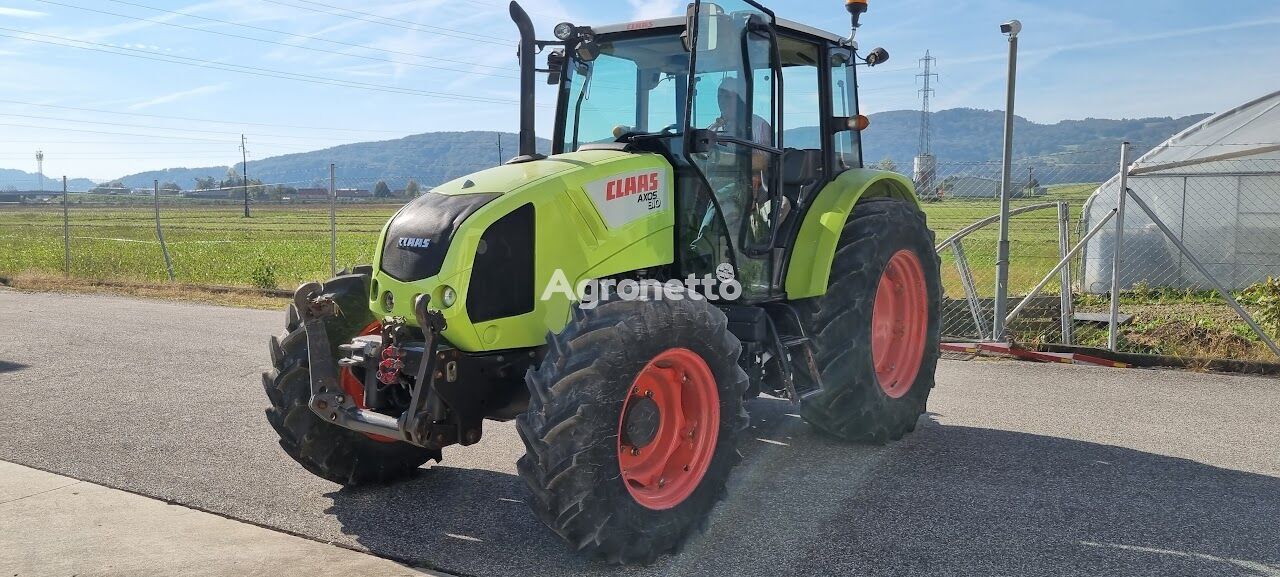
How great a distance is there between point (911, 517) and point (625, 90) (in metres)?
2.59

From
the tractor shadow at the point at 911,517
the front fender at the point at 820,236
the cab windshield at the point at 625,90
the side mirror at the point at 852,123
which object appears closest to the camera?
the tractor shadow at the point at 911,517

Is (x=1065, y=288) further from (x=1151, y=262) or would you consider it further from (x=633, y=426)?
(x=633, y=426)

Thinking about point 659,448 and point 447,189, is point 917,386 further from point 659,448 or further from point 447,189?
point 447,189

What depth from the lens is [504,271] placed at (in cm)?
387

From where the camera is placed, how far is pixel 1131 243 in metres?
13.2

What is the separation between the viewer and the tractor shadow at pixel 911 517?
377 centimetres

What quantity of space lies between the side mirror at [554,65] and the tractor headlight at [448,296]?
6.20ft

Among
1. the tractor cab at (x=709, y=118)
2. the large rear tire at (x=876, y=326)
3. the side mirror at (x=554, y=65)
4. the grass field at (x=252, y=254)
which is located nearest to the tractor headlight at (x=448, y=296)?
the tractor cab at (x=709, y=118)

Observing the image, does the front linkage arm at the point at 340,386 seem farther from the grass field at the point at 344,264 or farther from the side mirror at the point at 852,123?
the grass field at the point at 344,264

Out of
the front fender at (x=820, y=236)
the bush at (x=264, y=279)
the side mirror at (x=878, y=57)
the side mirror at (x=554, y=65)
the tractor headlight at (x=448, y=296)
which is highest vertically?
the side mirror at (x=878, y=57)

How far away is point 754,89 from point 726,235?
0.82 m

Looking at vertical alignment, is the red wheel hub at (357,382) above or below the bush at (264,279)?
above

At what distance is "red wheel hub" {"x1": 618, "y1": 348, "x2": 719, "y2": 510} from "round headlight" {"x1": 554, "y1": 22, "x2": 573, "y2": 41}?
1.95 m

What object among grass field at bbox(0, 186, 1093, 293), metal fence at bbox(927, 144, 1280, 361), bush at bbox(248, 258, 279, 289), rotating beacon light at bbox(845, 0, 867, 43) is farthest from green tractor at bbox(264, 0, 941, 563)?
bush at bbox(248, 258, 279, 289)
